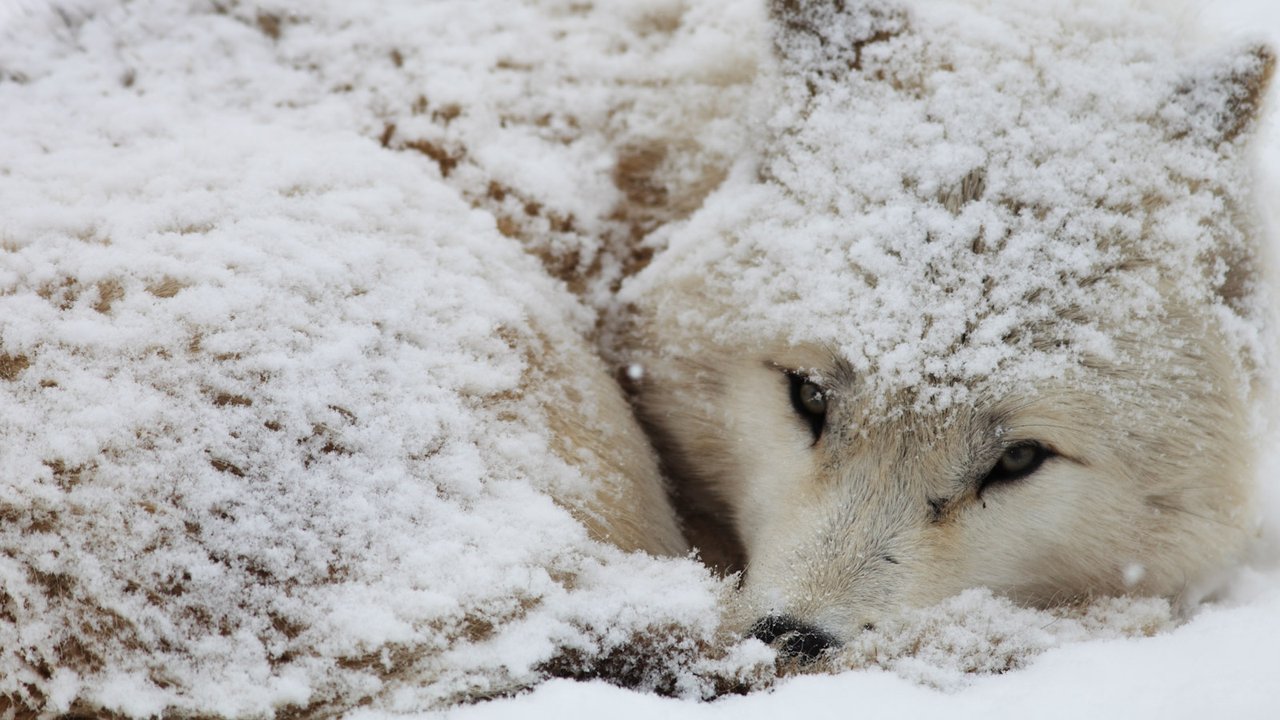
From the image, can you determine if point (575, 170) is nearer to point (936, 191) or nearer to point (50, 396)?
point (936, 191)

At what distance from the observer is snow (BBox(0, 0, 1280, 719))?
1763 millimetres

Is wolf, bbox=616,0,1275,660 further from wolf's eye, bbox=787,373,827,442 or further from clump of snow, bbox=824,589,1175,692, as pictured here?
clump of snow, bbox=824,589,1175,692

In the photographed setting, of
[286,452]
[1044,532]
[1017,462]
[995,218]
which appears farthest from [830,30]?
[286,452]

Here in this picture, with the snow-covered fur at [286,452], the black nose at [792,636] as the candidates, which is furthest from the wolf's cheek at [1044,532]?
the snow-covered fur at [286,452]

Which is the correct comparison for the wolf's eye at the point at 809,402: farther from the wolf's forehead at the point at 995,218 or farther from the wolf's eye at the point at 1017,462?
the wolf's eye at the point at 1017,462

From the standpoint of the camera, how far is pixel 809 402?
2.60 meters

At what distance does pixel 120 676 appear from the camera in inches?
67.3

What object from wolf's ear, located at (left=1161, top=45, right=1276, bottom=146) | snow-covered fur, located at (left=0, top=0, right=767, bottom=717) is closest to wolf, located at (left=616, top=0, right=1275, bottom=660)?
wolf's ear, located at (left=1161, top=45, right=1276, bottom=146)

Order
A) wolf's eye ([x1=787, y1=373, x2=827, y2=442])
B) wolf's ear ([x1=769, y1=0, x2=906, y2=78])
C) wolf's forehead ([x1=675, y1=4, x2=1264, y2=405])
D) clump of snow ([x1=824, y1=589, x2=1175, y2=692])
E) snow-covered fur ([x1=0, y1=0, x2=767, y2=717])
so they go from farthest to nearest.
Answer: wolf's ear ([x1=769, y1=0, x2=906, y2=78])
wolf's eye ([x1=787, y1=373, x2=827, y2=442])
wolf's forehead ([x1=675, y1=4, x2=1264, y2=405])
clump of snow ([x1=824, y1=589, x2=1175, y2=692])
snow-covered fur ([x1=0, y1=0, x2=767, y2=717])

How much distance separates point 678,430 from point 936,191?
106 centimetres

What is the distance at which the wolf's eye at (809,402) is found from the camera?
257 centimetres

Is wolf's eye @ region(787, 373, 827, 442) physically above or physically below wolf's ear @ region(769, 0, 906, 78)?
below

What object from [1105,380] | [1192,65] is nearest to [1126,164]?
[1192,65]

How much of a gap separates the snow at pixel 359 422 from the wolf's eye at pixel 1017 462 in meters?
0.32
